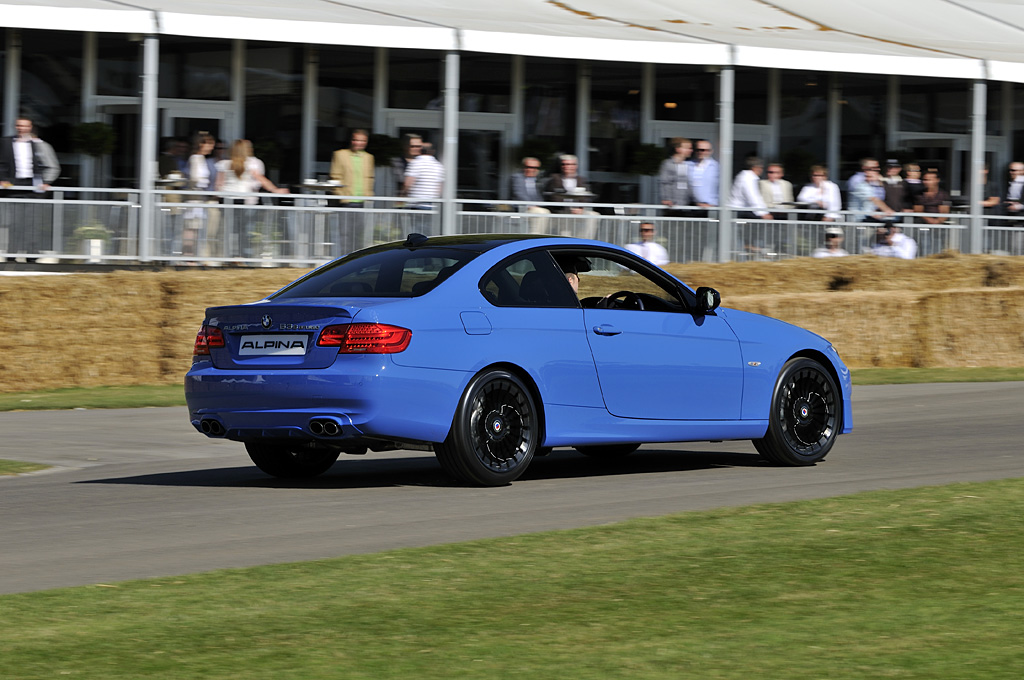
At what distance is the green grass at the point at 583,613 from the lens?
5.12 meters

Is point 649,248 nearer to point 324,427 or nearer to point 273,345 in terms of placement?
point 273,345

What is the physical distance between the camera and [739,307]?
734 inches

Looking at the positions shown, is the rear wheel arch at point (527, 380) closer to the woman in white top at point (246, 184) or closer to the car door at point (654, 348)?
the car door at point (654, 348)

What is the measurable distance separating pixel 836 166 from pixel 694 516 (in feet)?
77.4

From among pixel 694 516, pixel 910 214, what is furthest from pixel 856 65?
pixel 694 516

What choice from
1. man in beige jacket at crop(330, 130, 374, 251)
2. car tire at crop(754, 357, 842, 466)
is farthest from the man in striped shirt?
car tire at crop(754, 357, 842, 466)

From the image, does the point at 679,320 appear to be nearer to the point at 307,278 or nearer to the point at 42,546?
the point at 307,278

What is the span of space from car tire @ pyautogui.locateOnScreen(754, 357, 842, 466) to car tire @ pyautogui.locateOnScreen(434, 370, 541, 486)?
1.90m

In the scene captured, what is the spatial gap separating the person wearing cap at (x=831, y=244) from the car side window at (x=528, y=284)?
15.1m

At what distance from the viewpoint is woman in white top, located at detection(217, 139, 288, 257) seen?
21.5 m

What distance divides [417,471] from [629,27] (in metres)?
15.9

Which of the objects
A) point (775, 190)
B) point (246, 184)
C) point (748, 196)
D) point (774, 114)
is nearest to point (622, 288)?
point (246, 184)

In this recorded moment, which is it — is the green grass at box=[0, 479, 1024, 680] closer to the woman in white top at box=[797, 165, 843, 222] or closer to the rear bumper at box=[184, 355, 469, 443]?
the rear bumper at box=[184, 355, 469, 443]

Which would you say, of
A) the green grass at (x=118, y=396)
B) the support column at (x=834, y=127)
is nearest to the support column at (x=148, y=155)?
the green grass at (x=118, y=396)
